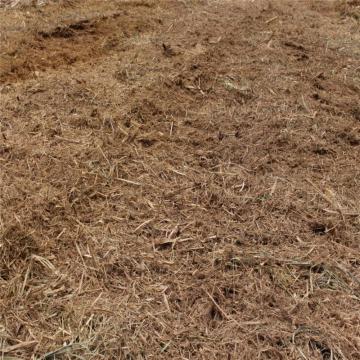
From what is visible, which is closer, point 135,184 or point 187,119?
point 135,184

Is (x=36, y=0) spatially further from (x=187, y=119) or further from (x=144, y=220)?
(x=144, y=220)

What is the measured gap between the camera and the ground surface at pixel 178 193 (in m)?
2.25

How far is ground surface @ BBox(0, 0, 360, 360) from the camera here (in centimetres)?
225

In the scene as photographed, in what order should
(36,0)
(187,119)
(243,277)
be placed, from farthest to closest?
(36,0), (187,119), (243,277)

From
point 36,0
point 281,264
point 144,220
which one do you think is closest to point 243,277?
point 281,264

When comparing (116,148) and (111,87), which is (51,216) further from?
(111,87)

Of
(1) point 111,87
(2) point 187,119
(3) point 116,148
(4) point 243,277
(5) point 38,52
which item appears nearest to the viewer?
(4) point 243,277

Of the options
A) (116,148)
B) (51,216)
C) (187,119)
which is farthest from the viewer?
(187,119)

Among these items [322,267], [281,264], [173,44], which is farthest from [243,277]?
[173,44]

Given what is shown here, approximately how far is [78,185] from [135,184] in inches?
13.3

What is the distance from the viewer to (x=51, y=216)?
273cm

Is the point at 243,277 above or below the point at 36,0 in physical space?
below

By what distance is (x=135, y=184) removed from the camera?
3008 mm

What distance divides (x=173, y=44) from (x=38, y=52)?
3.95 feet
